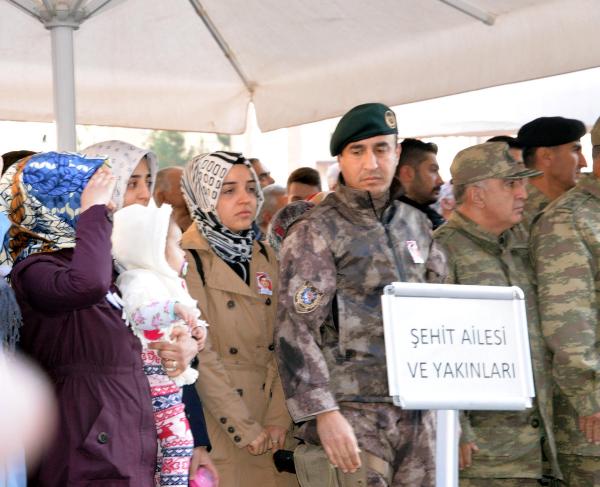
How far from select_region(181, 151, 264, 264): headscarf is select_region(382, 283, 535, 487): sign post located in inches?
51.5

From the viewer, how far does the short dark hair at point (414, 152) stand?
6363 mm

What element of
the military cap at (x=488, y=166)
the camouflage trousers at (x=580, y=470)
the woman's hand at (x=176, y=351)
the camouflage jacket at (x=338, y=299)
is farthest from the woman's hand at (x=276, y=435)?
the military cap at (x=488, y=166)

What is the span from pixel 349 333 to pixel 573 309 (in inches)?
45.7

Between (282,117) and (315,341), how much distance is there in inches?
92.6

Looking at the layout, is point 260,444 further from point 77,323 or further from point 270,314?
point 77,323

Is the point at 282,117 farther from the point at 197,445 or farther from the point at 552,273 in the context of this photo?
the point at 197,445

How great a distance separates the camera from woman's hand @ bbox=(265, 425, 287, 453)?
437 centimetres

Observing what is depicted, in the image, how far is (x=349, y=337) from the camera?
3.95 meters

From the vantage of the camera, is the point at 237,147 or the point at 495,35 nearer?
the point at 495,35

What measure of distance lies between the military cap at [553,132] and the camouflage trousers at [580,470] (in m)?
1.89

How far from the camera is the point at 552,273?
4.66 m

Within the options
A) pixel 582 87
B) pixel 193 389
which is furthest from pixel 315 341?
pixel 582 87

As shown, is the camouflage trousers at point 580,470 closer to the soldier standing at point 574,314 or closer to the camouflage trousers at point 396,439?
the soldier standing at point 574,314

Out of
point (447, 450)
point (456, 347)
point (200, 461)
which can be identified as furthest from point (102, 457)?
point (456, 347)
